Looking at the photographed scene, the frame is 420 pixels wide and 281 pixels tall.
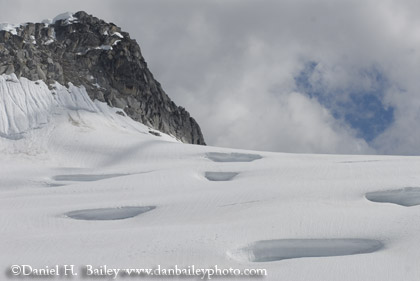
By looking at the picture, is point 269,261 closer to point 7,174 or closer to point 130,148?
point 7,174

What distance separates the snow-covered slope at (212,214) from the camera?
18078 millimetres

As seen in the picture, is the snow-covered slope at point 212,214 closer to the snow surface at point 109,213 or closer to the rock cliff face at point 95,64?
the snow surface at point 109,213

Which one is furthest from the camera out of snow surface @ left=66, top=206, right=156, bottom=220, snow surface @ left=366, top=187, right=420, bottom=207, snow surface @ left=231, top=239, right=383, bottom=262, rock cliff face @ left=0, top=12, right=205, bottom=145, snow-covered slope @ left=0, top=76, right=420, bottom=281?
rock cliff face @ left=0, top=12, right=205, bottom=145

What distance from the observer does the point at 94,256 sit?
18.4 metres

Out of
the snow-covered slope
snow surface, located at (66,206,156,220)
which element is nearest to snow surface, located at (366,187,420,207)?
the snow-covered slope

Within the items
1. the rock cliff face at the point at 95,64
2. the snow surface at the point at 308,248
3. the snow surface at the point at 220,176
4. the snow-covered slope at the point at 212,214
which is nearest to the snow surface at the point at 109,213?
the snow-covered slope at the point at 212,214

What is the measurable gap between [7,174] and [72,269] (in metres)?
24.1

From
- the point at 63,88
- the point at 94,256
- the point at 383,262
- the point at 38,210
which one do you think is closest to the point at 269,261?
the point at 383,262

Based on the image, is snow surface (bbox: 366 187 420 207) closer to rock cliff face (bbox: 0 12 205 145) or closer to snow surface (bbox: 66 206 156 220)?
snow surface (bbox: 66 206 156 220)

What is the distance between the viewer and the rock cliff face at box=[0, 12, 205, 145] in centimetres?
6588

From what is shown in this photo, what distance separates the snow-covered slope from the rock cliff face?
68.9ft

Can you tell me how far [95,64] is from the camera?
76.6 metres

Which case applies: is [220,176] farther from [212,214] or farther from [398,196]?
[398,196]

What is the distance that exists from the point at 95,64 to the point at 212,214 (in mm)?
56616
